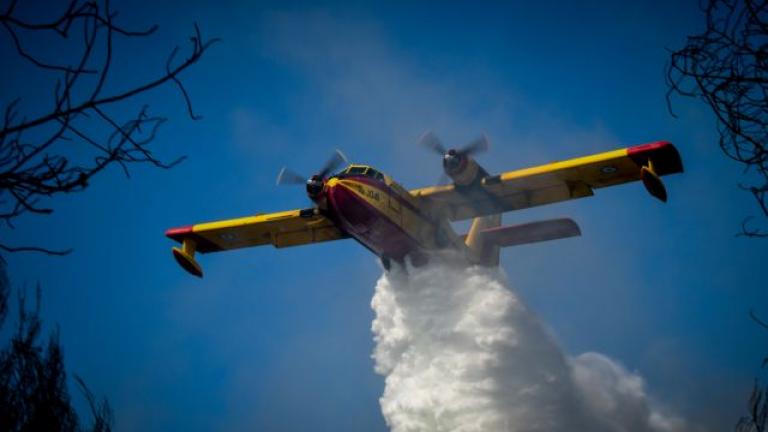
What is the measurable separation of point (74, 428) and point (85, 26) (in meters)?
10.9

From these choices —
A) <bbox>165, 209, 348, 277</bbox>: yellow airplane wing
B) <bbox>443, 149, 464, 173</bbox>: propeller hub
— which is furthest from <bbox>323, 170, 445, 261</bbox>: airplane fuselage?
<bbox>165, 209, 348, 277</bbox>: yellow airplane wing

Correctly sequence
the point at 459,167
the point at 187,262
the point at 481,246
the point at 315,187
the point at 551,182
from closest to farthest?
the point at 315,187 < the point at 459,167 < the point at 551,182 < the point at 187,262 < the point at 481,246

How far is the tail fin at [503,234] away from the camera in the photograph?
2234 centimetres

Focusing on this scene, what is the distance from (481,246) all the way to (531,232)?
2452 mm

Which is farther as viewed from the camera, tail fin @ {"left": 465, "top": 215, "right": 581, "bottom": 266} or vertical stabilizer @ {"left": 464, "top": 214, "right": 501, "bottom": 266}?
vertical stabilizer @ {"left": 464, "top": 214, "right": 501, "bottom": 266}

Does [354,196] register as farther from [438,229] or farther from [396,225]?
[438,229]

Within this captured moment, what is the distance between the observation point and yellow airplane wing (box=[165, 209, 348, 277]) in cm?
2298

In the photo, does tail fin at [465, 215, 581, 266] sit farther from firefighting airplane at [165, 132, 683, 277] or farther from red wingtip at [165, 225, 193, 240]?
red wingtip at [165, 225, 193, 240]

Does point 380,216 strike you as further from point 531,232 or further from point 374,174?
point 531,232

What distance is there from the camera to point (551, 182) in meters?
20.4

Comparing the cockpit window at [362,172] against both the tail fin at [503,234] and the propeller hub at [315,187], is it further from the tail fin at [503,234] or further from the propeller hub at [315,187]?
the tail fin at [503,234]

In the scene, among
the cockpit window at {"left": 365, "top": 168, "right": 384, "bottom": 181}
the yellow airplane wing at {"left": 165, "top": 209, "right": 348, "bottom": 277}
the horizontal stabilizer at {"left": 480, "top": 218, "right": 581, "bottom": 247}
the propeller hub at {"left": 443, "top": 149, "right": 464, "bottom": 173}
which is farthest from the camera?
the yellow airplane wing at {"left": 165, "top": 209, "right": 348, "bottom": 277}

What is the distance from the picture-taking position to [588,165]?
1962 cm

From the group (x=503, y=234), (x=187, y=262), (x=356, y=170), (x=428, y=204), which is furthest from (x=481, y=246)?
(x=187, y=262)
